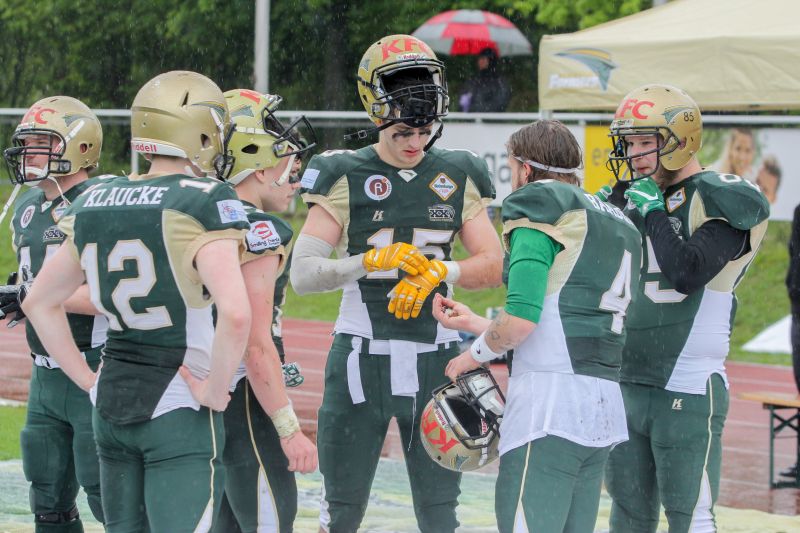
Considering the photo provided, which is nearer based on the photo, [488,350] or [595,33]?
[488,350]

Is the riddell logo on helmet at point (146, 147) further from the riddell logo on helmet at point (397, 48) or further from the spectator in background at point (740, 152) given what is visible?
the spectator in background at point (740, 152)

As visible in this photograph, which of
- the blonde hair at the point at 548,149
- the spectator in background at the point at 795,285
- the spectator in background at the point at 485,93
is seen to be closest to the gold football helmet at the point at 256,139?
the blonde hair at the point at 548,149

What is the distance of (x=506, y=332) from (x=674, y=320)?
104 centimetres

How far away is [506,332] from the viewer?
4113 millimetres

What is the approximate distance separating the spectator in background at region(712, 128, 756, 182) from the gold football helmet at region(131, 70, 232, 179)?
26.8ft

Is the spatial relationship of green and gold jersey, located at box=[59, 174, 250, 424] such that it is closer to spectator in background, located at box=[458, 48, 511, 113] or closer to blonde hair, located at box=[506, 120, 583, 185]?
blonde hair, located at box=[506, 120, 583, 185]

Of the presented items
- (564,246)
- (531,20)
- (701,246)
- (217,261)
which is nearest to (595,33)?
(701,246)

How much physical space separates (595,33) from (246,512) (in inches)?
210

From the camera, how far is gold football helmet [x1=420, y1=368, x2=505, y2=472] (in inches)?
171

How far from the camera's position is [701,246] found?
4648 mm

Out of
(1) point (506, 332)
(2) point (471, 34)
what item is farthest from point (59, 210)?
(2) point (471, 34)

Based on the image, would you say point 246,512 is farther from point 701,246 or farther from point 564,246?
point 701,246

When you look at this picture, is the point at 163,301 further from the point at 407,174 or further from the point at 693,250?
the point at 693,250

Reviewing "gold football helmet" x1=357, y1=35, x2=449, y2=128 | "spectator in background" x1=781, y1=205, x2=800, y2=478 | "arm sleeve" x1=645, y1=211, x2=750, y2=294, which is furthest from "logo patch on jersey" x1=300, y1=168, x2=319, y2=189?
"spectator in background" x1=781, y1=205, x2=800, y2=478
